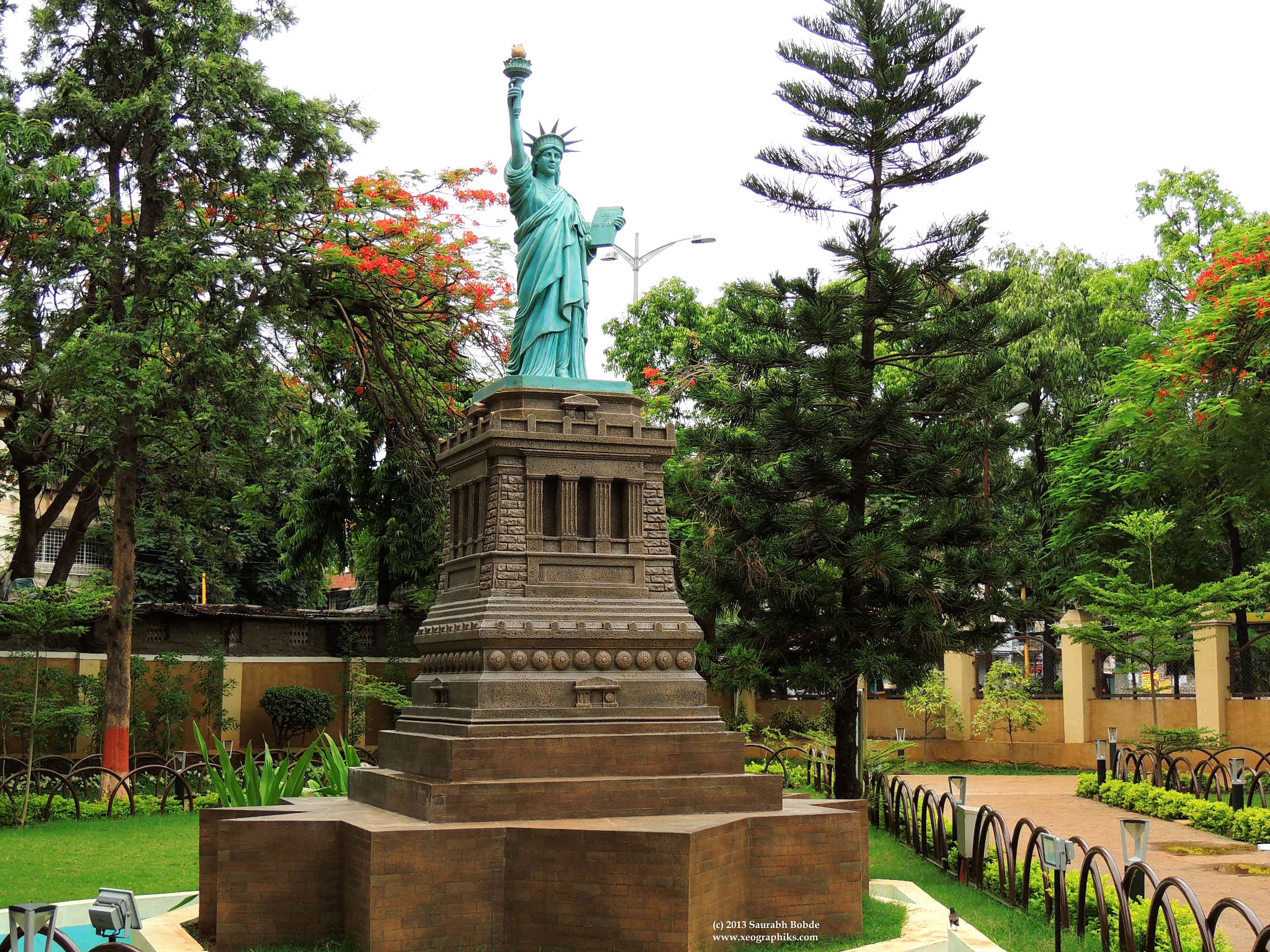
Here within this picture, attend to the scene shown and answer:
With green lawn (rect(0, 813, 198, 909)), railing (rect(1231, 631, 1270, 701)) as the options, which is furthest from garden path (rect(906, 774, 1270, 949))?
green lawn (rect(0, 813, 198, 909))

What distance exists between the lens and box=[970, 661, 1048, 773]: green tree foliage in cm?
2480

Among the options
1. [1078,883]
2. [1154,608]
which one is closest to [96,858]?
[1078,883]

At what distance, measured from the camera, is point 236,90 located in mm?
16641

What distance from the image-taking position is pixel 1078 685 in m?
24.2

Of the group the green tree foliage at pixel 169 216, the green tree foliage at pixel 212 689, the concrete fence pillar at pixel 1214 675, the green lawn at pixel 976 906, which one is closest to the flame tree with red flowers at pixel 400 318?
the green tree foliage at pixel 169 216

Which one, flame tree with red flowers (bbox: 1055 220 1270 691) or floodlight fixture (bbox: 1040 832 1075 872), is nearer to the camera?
floodlight fixture (bbox: 1040 832 1075 872)

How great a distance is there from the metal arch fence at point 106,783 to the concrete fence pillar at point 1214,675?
805 centimetres

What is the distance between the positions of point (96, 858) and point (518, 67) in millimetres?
8636

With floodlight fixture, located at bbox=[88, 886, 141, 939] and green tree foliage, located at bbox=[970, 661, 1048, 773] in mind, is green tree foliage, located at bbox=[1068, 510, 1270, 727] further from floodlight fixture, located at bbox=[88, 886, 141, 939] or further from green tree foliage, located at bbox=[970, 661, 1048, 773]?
floodlight fixture, located at bbox=[88, 886, 141, 939]

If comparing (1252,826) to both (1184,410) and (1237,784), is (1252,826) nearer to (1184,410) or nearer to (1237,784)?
(1237,784)

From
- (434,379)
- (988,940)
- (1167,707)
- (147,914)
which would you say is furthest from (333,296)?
(1167,707)

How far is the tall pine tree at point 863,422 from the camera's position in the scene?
16.0m

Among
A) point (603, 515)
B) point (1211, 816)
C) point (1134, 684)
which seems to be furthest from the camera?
point (1134, 684)

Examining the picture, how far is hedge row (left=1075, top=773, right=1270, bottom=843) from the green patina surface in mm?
8685
